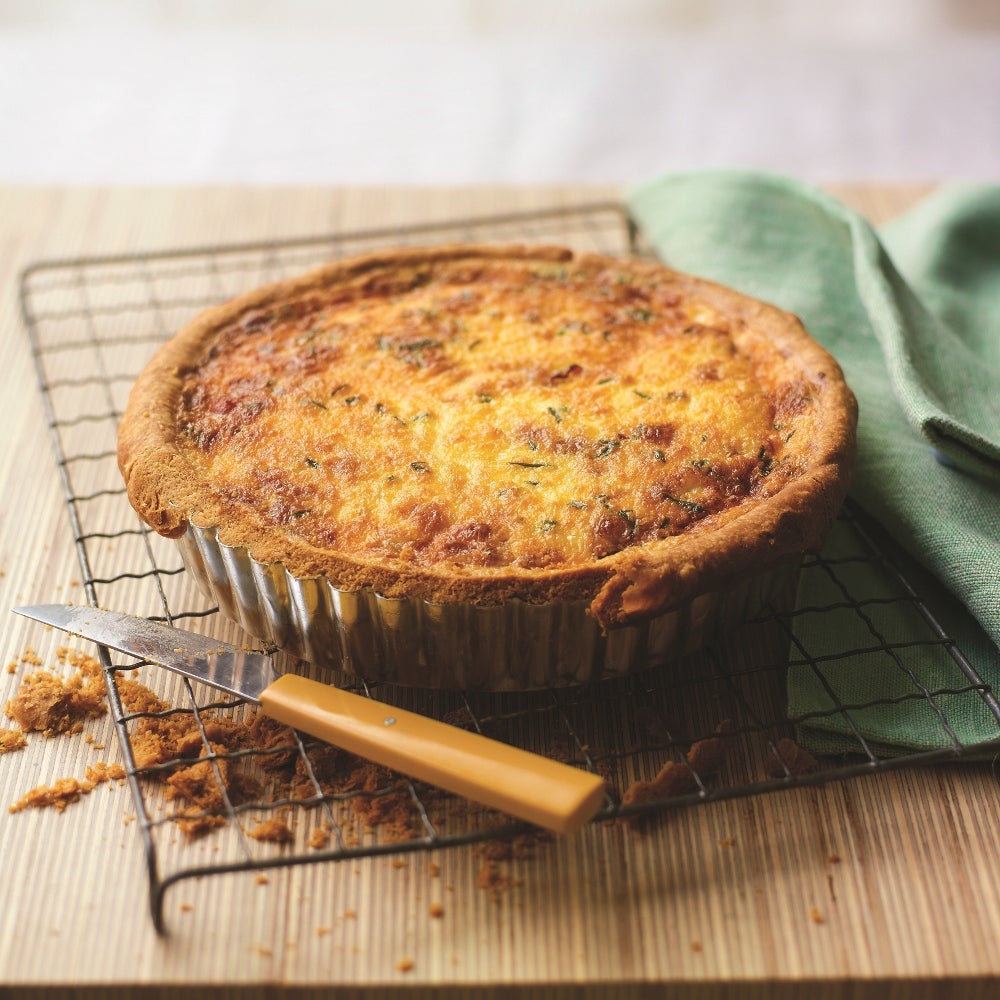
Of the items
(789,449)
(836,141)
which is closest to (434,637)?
(789,449)

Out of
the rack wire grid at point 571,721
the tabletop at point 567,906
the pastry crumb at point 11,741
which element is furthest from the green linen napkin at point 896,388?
the pastry crumb at point 11,741

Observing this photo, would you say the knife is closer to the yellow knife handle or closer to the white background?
the yellow knife handle

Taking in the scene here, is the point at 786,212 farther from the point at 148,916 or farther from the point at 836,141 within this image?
the point at 148,916

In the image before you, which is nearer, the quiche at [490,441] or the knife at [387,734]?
the knife at [387,734]

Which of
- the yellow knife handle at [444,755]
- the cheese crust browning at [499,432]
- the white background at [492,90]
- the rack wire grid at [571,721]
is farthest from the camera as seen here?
the white background at [492,90]

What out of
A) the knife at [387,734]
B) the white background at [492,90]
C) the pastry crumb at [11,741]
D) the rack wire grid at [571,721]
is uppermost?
the knife at [387,734]

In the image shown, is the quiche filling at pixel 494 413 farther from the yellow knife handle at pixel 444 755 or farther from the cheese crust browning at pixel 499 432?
the yellow knife handle at pixel 444 755

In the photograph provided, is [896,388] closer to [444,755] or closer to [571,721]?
[571,721]
